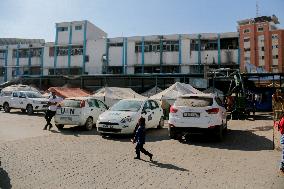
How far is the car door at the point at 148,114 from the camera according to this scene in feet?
43.6

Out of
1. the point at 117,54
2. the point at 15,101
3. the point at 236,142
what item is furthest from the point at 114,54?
the point at 236,142

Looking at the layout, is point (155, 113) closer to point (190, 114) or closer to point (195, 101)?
point (195, 101)

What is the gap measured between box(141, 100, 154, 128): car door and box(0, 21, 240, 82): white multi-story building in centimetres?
2828

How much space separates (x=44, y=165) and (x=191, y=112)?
215 inches

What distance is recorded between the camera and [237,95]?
22.7m

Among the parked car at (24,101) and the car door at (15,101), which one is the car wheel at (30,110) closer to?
the parked car at (24,101)

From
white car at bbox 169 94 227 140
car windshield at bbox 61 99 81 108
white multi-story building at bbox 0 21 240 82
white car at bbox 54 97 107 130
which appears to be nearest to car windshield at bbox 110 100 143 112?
white car at bbox 54 97 107 130

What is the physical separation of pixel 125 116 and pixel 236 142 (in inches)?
167

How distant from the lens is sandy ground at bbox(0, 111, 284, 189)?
616 cm

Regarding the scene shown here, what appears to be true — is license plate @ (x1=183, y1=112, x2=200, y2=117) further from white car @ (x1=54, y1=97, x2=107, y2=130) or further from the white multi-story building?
the white multi-story building

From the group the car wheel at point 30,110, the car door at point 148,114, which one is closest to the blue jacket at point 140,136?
the car door at point 148,114

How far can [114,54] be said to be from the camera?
45.3 metres

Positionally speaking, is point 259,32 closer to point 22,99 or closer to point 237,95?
point 237,95

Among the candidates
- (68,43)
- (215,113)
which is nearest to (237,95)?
(215,113)
